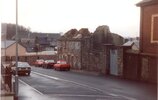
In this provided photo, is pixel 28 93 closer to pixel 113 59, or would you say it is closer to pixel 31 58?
pixel 31 58

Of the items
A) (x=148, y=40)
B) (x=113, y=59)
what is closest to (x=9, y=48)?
(x=148, y=40)

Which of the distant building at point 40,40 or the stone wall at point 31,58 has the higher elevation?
the distant building at point 40,40

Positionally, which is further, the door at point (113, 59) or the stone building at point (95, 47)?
the door at point (113, 59)

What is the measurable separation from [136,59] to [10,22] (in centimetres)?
1136

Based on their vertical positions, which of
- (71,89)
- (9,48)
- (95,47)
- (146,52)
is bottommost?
(71,89)

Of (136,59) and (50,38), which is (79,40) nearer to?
(136,59)

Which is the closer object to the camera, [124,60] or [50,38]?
[50,38]

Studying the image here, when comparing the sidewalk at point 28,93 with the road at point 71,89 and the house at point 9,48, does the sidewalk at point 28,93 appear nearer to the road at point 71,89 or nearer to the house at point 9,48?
the road at point 71,89

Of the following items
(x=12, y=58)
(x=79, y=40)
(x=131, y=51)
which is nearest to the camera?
(x=12, y=58)

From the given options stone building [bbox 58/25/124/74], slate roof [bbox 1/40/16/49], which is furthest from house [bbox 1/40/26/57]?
stone building [bbox 58/25/124/74]

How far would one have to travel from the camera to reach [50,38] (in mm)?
9805

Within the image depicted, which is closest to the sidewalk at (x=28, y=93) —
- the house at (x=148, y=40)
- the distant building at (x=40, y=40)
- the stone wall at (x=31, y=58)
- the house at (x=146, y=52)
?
the stone wall at (x=31, y=58)

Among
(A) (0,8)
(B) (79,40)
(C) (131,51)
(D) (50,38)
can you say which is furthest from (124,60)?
(A) (0,8)

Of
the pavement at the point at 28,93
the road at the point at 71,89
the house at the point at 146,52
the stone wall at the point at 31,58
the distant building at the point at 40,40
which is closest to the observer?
the stone wall at the point at 31,58
